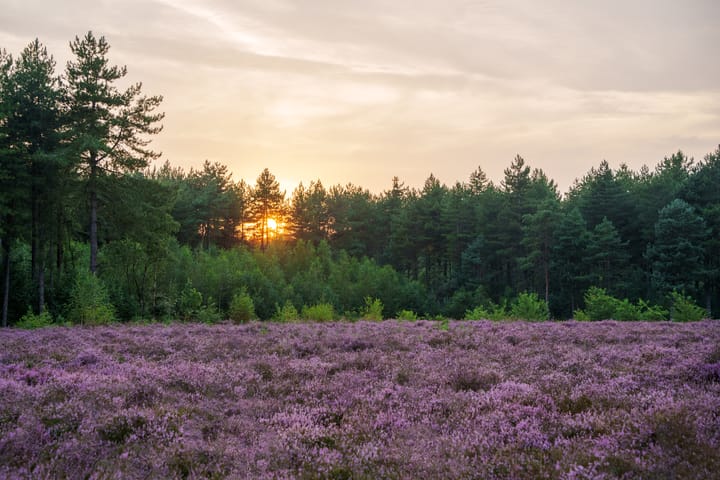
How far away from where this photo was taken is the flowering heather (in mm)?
4938

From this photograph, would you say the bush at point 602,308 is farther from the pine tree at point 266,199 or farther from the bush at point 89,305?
the pine tree at point 266,199

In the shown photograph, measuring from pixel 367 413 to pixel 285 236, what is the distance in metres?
79.1

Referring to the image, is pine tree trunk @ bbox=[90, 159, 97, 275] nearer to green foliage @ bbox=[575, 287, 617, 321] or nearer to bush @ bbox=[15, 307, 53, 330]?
bush @ bbox=[15, 307, 53, 330]

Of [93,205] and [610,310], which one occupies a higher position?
[93,205]

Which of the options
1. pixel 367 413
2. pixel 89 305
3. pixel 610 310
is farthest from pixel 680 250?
pixel 89 305

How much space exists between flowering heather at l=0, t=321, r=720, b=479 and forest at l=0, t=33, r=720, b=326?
16.9m

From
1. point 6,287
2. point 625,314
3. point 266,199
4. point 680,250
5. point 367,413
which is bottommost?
point 625,314

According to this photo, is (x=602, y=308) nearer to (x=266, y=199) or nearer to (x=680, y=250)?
(x=680, y=250)

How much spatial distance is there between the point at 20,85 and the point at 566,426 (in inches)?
1445

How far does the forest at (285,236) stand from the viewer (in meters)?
29.3

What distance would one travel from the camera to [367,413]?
6.77 m

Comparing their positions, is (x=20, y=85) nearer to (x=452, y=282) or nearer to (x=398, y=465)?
(x=398, y=465)

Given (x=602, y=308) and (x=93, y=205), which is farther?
(x=93, y=205)

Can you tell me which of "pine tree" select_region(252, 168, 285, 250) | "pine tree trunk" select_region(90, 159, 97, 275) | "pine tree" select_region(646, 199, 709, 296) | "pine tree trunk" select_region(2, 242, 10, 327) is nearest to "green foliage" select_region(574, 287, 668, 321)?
"pine tree" select_region(646, 199, 709, 296)
